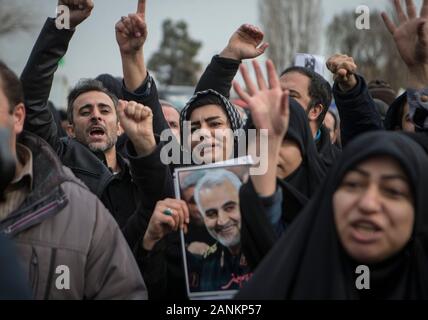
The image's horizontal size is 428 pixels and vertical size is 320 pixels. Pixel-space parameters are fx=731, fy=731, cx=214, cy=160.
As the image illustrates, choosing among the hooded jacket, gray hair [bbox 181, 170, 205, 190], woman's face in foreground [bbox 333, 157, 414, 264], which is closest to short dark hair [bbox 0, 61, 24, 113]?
the hooded jacket

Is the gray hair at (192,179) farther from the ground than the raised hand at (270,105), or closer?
closer

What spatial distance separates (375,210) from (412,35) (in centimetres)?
139

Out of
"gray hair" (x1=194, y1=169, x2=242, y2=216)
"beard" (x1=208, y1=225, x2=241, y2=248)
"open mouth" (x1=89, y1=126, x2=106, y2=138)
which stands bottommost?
"beard" (x1=208, y1=225, x2=241, y2=248)

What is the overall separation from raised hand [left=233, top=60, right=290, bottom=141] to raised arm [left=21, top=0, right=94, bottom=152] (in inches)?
44.9

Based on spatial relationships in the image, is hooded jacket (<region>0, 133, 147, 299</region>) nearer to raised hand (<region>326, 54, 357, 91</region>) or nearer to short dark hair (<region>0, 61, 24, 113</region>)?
short dark hair (<region>0, 61, 24, 113</region>)

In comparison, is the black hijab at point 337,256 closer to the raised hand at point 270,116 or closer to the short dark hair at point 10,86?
the raised hand at point 270,116

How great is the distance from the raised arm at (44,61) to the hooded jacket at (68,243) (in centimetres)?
80

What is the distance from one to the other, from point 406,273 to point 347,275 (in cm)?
20

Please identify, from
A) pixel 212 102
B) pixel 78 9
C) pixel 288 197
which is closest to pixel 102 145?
pixel 212 102

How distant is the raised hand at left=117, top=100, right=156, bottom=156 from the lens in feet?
11.0

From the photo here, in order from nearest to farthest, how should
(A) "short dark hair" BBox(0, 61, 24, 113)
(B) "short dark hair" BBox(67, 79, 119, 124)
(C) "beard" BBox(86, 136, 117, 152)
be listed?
(A) "short dark hair" BBox(0, 61, 24, 113) → (C) "beard" BBox(86, 136, 117, 152) → (B) "short dark hair" BBox(67, 79, 119, 124)

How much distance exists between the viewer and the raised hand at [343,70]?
3867 mm

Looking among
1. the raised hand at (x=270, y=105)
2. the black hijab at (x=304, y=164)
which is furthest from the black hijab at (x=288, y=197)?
the raised hand at (x=270, y=105)

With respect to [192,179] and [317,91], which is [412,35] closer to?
[317,91]
